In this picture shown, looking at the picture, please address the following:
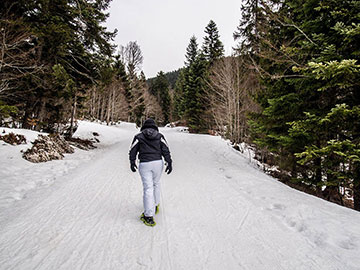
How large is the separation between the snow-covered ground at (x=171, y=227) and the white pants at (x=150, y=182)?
0.33m

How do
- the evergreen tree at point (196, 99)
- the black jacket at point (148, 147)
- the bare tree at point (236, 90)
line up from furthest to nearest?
the evergreen tree at point (196, 99), the bare tree at point (236, 90), the black jacket at point (148, 147)

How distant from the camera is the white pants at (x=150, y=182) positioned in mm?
3051

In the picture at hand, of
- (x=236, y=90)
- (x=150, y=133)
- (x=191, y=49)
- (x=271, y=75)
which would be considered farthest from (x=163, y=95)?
(x=150, y=133)

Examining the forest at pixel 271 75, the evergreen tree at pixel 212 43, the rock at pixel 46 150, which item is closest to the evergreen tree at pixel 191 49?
the evergreen tree at pixel 212 43

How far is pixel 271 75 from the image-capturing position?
17.1ft

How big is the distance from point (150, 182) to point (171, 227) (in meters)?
0.85

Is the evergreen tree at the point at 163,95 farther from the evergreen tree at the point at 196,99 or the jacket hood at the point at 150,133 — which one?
the jacket hood at the point at 150,133

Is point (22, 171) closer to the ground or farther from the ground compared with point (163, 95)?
closer to the ground

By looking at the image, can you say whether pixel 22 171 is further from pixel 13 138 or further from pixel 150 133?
pixel 150 133

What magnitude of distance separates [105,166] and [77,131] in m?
8.67

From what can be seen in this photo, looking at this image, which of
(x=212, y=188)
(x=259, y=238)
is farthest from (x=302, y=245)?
(x=212, y=188)

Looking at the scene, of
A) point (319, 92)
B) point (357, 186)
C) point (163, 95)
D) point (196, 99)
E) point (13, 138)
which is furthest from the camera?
point (163, 95)

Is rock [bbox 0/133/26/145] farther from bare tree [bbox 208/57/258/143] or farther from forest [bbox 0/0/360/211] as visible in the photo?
bare tree [bbox 208/57/258/143]

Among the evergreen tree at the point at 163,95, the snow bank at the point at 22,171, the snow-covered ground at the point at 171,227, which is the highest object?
the evergreen tree at the point at 163,95
